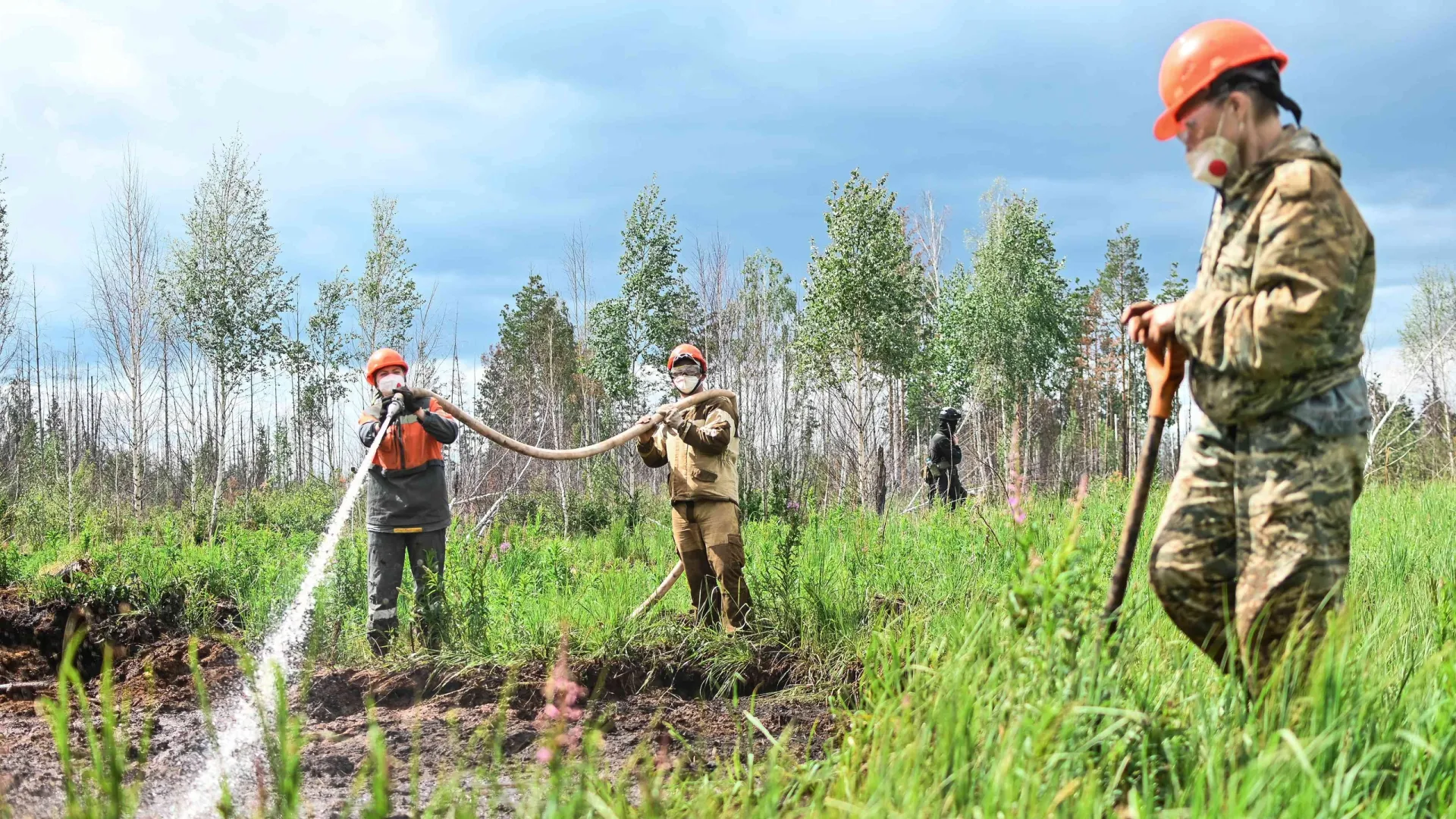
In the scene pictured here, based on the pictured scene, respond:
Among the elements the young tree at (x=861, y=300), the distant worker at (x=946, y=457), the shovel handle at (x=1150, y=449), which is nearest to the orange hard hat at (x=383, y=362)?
the shovel handle at (x=1150, y=449)

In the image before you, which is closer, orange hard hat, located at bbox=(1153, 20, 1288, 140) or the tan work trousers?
orange hard hat, located at bbox=(1153, 20, 1288, 140)

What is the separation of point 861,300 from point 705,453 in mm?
14741

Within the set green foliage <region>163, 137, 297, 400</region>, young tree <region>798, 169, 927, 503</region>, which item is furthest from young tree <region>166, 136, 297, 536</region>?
young tree <region>798, 169, 927, 503</region>

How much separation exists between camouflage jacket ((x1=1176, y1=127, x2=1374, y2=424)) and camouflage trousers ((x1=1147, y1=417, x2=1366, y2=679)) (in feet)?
0.37

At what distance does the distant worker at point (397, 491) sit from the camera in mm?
6082

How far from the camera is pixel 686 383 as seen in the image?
5863mm

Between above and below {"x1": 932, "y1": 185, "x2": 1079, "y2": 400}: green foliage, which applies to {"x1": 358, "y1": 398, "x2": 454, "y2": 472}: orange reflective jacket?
below

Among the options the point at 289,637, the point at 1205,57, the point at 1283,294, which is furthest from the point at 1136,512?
the point at 289,637

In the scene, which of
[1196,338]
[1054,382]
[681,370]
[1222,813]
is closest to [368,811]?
[1222,813]

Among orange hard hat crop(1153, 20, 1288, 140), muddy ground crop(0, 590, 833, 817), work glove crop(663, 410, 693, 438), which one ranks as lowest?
muddy ground crop(0, 590, 833, 817)

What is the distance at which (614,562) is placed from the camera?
859cm

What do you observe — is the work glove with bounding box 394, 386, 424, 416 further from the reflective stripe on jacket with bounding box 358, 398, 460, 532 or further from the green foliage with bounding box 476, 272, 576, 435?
the green foliage with bounding box 476, 272, 576, 435

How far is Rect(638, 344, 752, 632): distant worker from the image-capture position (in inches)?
217

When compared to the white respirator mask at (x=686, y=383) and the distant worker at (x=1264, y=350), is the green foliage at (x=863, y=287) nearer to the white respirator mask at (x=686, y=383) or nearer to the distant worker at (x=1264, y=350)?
the white respirator mask at (x=686, y=383)
